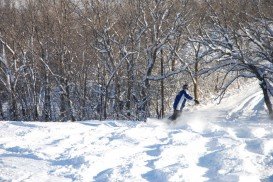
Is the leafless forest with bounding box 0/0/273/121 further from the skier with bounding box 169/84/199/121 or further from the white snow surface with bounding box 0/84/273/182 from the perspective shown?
the white snow surface with bounding box 0/84/273/182

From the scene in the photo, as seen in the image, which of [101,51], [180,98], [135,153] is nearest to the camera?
[135,153]

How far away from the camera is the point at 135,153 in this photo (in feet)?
30.2

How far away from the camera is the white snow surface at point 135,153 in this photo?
7711mm

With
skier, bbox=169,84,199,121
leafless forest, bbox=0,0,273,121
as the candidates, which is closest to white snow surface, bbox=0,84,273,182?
skier, bbox=169,84,199,121

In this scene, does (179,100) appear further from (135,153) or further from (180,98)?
(135,153)

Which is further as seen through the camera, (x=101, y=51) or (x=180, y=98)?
(x=101, y=51)

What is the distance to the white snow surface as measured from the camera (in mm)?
7711

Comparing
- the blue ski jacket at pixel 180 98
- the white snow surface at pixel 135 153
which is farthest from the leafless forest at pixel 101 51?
the white snow surface at pixel 135 153

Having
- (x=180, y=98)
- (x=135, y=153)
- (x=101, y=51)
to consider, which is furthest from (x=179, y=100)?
(x=101, y=51)

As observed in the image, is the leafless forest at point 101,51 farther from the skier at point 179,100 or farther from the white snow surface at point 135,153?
the white snow surface at point 135,153

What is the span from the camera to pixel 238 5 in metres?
19.9

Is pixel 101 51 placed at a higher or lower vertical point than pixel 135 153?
higher

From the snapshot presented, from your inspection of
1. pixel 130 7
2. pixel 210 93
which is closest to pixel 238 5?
pixel 130 7

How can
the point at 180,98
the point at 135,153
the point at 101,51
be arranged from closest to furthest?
the point at 135,153 < the point at 180,98 < the point at 101,51
